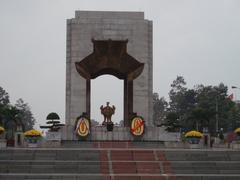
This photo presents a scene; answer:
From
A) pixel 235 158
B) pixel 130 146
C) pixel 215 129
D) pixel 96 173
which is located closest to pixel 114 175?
pixel 96 173

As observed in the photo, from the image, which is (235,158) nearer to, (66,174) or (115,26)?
(66,174)

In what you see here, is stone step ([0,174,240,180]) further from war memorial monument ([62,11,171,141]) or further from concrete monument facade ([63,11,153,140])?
concrete monument facade ([63,11,153,140])

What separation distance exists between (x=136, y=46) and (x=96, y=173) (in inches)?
741

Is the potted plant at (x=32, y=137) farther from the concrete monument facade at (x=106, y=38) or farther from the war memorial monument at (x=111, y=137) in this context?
the concrete monument facade at (x=106, y=38)

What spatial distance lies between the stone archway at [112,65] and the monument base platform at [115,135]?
5.77 ft

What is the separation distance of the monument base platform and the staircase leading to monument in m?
8.33

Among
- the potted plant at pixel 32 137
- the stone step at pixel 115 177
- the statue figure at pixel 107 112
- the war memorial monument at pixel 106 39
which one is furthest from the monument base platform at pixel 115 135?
the stone step at pixel 115 177

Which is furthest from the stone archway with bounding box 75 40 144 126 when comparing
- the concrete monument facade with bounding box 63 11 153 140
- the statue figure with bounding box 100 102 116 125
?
the concrete monument facade with bounding box 63 11 153 140

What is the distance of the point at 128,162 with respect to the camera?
85.0ft

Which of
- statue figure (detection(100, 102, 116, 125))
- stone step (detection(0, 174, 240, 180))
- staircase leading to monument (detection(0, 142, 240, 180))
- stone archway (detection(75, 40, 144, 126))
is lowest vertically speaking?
stone step (detection(0, 174, 240, 180))

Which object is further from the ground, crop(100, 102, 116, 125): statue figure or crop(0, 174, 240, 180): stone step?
crop(100, 102, 116, 125): statue figure

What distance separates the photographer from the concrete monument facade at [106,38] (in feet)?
135

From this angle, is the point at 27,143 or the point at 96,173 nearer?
the point at 96,173

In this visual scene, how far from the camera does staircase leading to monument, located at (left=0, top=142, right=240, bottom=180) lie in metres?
23.5
